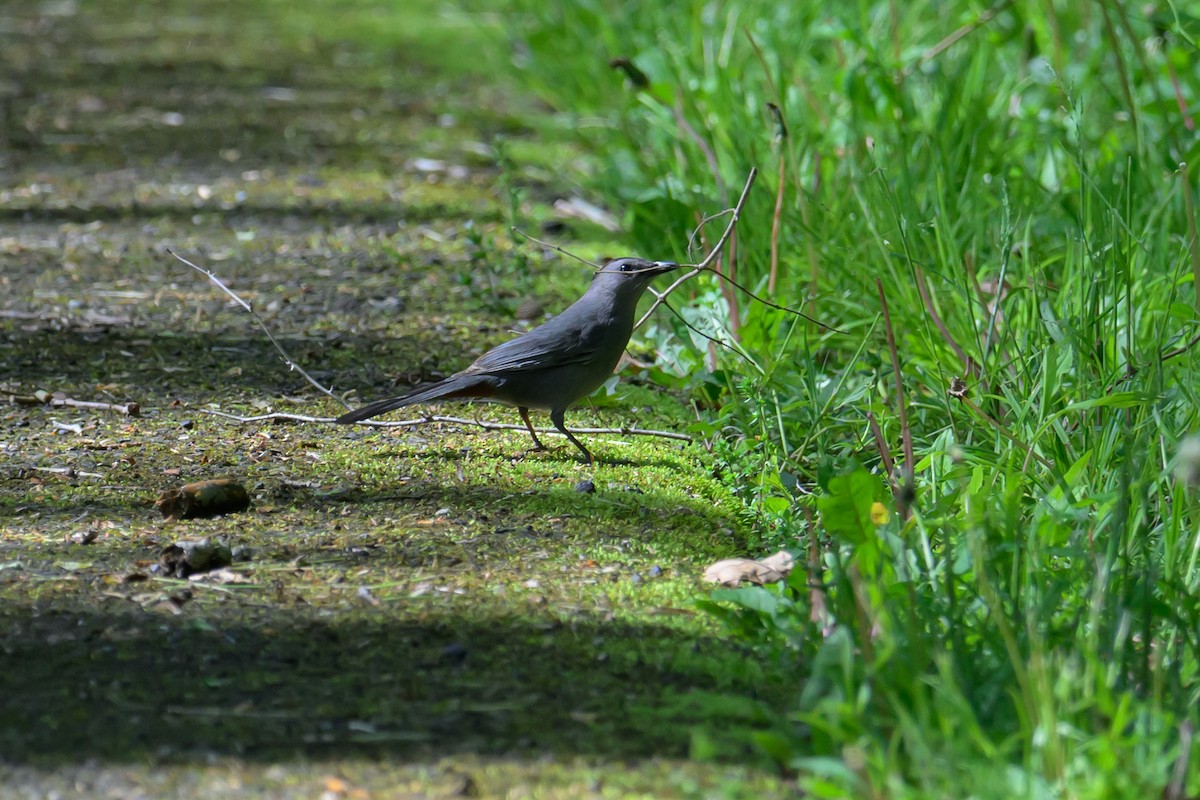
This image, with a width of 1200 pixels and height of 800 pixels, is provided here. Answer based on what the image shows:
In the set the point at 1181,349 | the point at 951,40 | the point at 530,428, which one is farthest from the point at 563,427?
the point at 951,40

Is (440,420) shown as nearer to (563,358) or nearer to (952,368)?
(563,358)

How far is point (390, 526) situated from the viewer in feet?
9.96

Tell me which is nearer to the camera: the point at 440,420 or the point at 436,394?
the point at 436,394

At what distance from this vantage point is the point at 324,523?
304 cm

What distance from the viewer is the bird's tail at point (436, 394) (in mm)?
3387

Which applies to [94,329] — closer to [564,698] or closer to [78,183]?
[78,183]

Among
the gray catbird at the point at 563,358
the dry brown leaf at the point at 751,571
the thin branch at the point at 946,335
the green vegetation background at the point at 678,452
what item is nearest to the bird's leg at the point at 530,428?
the gray catbird at the point at 563,358

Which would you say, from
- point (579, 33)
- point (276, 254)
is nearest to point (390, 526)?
point (276, 254)

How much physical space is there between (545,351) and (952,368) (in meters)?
1.08

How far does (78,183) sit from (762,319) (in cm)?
366

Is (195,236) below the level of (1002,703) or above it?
below

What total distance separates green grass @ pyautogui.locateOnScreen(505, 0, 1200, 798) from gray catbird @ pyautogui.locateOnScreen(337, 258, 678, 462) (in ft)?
0.93

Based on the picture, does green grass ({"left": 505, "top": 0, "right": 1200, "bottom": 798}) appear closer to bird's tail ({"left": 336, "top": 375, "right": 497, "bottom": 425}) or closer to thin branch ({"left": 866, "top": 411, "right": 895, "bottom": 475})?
thin branch ({"left": 866, "top": 411, "right": 895, "bottom": 475})

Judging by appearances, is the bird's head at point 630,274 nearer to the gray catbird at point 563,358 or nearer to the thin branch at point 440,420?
the gray catbird at point 563,358
